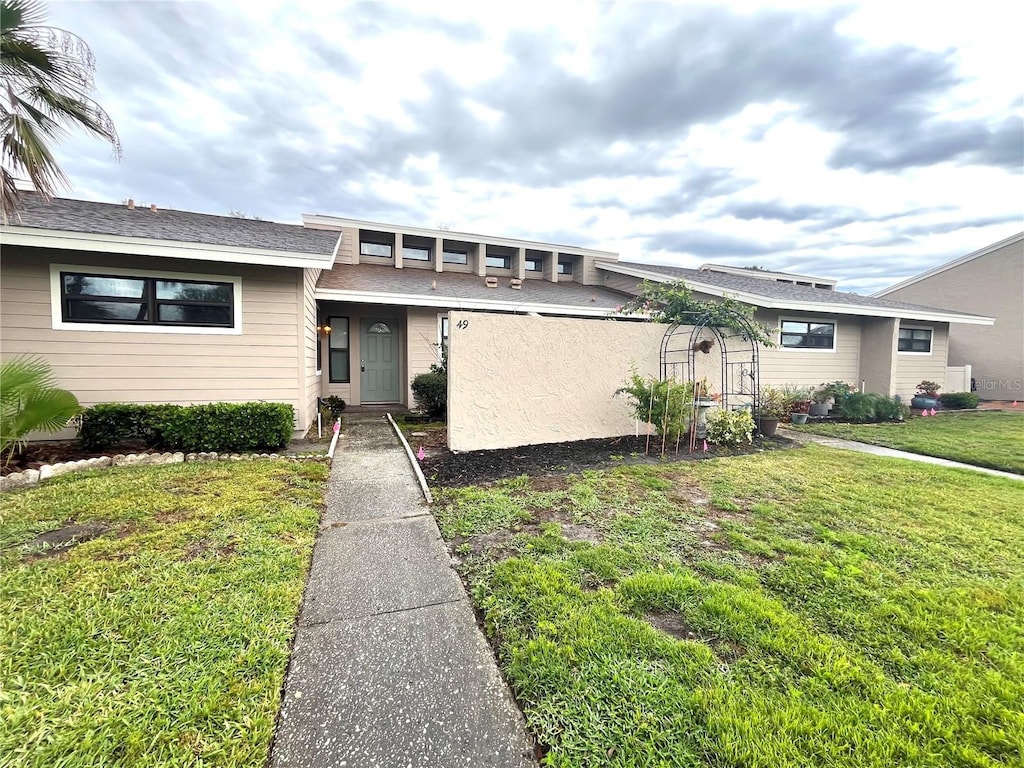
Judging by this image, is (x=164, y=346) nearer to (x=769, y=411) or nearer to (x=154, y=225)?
(x=154, y=225)

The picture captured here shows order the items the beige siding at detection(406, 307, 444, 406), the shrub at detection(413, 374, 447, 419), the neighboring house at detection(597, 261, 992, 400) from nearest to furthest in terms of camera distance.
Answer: the shrub at detection(413, 374, 447, 419) → the beige siding at detection(406, 307, 444, 406) → the neighboring house at detection(597, 261, 992, 400)

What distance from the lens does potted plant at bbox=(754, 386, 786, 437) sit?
8.23 m

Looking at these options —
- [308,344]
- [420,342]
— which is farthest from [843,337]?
[308,344]

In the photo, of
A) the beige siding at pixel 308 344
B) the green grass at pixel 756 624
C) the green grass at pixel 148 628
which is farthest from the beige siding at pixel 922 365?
the green grass at pixel 148 628

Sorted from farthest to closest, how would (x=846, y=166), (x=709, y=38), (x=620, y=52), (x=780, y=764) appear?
(x=846, y=166)
(x=620, y=52)
(x=709, y=38)
(x=780, y=764)

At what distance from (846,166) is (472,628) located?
48.8 ft

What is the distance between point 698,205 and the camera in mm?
17344

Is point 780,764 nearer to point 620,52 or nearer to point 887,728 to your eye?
point 887,728

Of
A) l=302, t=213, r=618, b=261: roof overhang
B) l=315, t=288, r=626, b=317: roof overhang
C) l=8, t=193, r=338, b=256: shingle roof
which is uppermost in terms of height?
l=302, t=213, r=618, b=261: roof overhang

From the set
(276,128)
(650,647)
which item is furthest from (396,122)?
(650,647)

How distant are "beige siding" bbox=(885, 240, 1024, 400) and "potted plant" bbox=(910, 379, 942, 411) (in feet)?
3.17

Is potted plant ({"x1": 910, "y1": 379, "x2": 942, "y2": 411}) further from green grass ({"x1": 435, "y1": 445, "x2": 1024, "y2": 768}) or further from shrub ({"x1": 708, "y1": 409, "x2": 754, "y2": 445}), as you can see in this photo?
green grass ({"x1": 435, "y1": 445, "x2": 1024, "y2": 768})

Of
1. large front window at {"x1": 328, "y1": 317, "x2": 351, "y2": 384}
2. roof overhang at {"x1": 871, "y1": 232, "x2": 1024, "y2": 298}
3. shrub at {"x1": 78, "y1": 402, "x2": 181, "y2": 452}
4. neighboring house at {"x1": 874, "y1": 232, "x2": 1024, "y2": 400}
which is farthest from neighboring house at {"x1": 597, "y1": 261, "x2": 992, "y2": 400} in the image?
shrub at {"x1": 78, "y1": 402, "x2": 181, "y2": 452}

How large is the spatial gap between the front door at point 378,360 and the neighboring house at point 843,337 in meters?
8.00
